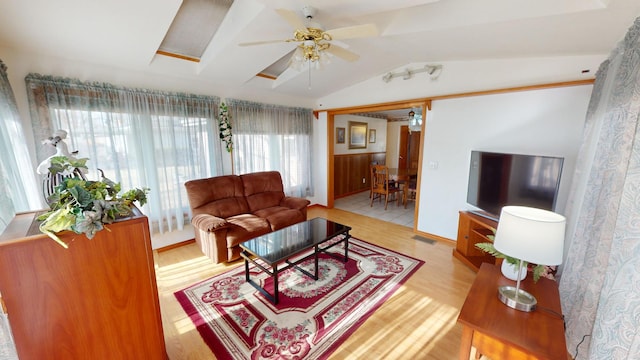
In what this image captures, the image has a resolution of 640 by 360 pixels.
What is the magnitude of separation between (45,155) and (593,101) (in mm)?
5247

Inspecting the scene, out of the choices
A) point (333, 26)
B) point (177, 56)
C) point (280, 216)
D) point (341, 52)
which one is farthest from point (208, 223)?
point (333, 26)

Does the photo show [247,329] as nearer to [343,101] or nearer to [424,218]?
[424,218]

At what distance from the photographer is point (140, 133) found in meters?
2.97

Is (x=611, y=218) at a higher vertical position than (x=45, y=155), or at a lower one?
lower

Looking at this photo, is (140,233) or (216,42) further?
(216,42)

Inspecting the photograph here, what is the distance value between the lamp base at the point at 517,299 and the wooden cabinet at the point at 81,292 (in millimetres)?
2078

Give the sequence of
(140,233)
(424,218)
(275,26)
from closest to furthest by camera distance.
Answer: (140,233) < (275,26) < (424,218)

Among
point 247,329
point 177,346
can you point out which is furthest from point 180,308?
point 247,329

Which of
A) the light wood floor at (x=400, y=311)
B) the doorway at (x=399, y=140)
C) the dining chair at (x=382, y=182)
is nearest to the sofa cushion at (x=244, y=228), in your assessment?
the light wood floor at (x=400, y=311)

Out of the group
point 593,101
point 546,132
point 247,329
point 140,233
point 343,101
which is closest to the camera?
point 140,233

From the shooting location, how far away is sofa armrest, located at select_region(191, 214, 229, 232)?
273cm

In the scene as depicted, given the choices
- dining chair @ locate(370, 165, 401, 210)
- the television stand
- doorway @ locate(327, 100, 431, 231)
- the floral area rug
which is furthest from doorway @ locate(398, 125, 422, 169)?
the floral area rug

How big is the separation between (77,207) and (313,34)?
6.05ft

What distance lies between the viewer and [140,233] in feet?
4.28
